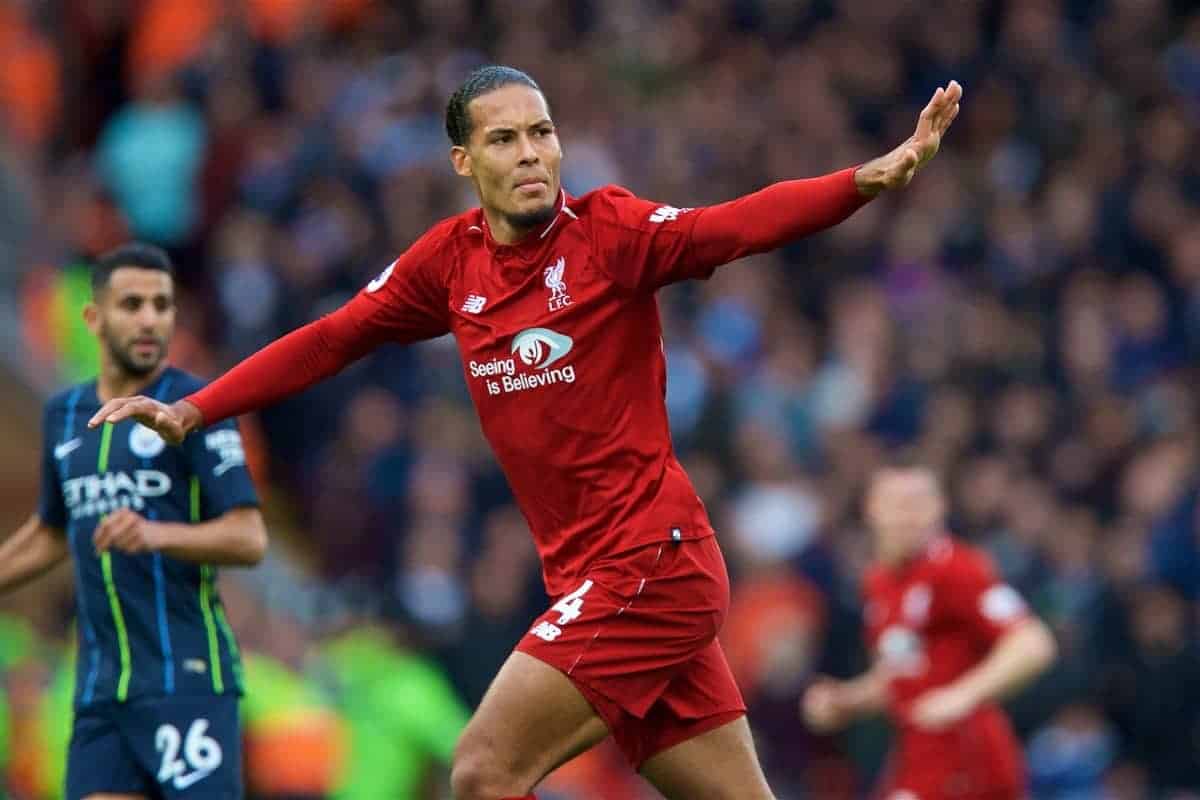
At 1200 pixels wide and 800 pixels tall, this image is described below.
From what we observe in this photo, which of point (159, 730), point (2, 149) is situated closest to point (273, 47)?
point (2, 149)

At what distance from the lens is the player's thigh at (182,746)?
6.93 meters

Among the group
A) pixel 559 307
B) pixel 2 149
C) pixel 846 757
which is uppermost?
pixel 2 149

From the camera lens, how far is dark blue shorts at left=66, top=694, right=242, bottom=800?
6934 millimetres

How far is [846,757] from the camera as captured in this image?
40.7 ft

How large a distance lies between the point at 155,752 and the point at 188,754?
0.34 ft

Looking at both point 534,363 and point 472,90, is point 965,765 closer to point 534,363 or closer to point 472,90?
point 534,363

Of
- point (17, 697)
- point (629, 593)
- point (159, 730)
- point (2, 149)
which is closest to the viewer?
point (629, 593)

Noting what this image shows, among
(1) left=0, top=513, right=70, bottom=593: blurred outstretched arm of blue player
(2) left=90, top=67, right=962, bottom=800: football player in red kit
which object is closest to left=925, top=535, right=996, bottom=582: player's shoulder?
(2) left=90, top=67, right=962, bottom=800: football player in red kit

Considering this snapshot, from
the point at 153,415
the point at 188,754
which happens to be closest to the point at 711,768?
the point at 188,754

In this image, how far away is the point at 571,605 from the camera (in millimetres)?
6059

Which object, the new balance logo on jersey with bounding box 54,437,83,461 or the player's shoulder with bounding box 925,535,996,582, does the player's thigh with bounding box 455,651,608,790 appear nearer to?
the new balance logo on jersey with bounding box 54,437,83,461

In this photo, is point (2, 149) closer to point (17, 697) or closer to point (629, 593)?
point (17, 697)

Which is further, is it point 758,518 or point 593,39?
point 593,39

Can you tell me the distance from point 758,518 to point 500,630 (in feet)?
7.63
